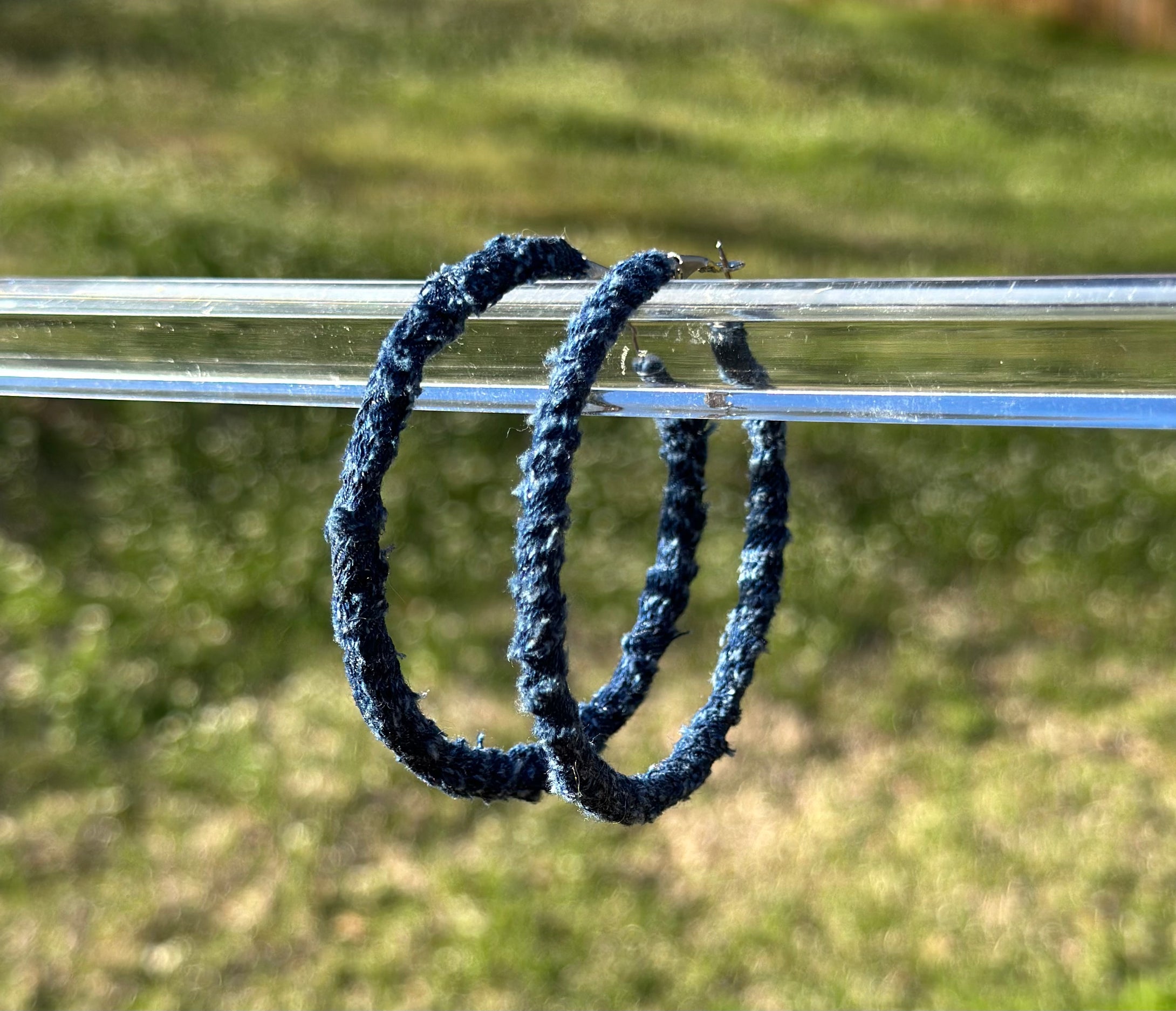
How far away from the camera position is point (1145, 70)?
20.1 feet

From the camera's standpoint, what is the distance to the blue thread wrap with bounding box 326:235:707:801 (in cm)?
68

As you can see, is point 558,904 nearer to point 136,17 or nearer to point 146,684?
point 146,684

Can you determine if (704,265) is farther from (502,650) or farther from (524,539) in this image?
(502,650)

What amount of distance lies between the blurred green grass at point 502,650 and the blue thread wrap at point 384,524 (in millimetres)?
1556

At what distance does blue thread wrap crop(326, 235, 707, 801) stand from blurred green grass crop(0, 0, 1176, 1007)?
61.3 inches

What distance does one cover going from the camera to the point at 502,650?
2.80 metres

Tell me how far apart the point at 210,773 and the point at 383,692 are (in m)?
1.97

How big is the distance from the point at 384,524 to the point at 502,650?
7.01 feet

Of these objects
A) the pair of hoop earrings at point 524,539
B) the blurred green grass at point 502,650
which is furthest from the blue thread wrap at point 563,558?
the blurred green grass at point 502,650

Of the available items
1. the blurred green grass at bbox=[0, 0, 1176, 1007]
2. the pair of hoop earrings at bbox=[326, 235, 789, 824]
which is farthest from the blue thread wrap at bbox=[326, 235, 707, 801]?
the blurred green grass at bbox=[0, 0, 1176, 1007]

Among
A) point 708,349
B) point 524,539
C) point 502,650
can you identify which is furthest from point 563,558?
point 502,650

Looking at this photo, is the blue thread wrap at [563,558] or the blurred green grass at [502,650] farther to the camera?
the blurred green grass at [502,650]

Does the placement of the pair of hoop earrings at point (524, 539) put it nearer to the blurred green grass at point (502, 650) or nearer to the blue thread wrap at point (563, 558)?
the blue thread wrap at point (563, 558)

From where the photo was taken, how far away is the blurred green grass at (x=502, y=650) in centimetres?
219
